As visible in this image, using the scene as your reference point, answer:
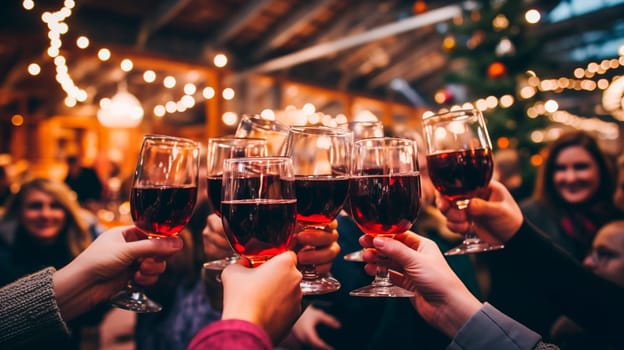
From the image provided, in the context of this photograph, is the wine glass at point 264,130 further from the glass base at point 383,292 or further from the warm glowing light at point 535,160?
the warm glowing light at point 535,160

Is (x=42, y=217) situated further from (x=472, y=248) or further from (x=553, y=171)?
(x=553, y=171)

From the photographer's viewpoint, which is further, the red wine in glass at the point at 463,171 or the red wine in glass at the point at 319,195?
the red wine in glass at the point at 463,171

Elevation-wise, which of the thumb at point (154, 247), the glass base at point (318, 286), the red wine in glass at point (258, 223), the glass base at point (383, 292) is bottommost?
the glass base at point (383, 292)

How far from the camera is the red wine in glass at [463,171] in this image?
1.06m

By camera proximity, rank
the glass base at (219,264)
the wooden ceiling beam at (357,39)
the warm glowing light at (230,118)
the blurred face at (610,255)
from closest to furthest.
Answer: the glass base at (219,264) → the blurred face at (610,255) → the wooden ceiling beam at (357,39) → the warm glowing light at (230,118)

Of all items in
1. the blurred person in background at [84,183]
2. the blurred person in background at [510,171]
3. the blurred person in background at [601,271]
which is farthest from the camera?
the blurred person in background at [84,183]

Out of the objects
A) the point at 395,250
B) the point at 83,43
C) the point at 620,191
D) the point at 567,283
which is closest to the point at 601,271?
the point at 567,283

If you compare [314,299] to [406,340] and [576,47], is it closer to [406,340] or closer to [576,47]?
[406,340]

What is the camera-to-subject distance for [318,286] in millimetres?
884

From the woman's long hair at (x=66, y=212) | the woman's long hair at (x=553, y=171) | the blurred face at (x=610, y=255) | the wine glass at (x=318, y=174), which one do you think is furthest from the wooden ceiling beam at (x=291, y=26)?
the wine glass at (x=318, y=174)

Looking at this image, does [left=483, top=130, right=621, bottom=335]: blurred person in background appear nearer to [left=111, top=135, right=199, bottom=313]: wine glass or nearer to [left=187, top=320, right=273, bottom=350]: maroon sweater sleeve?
[left=111, top=135, right=199, bottom=313]: wine glass

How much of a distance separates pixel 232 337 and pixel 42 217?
2531mm

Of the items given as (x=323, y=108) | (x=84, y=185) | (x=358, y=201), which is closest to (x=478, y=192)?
(x=358, y=201)

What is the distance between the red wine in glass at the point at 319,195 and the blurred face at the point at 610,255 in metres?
1.34
